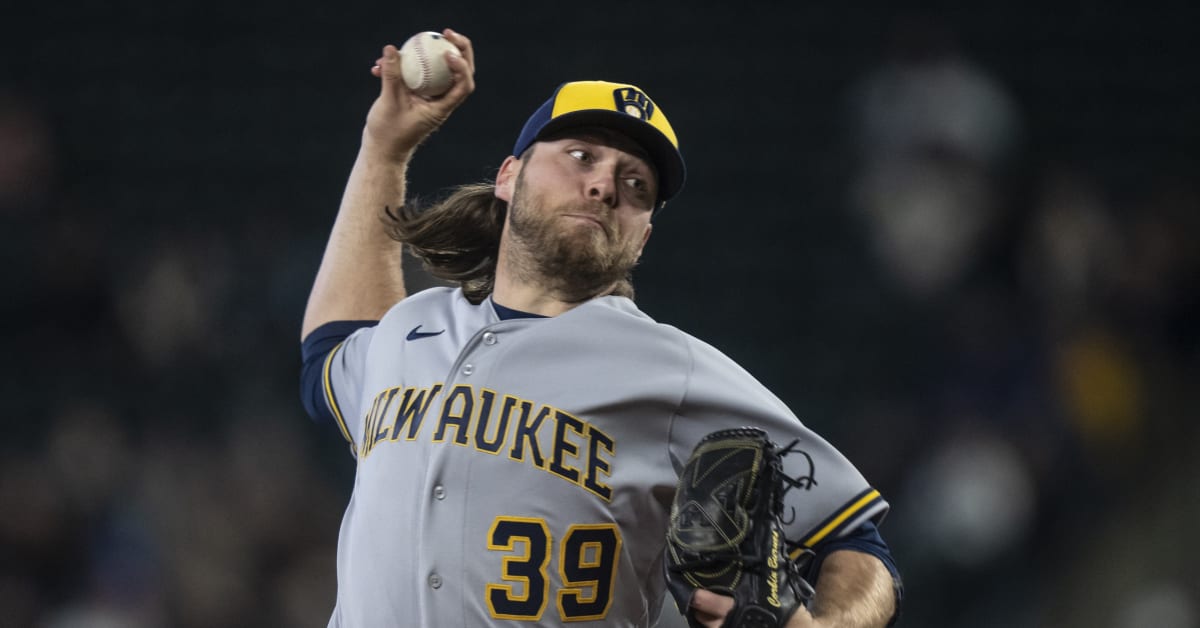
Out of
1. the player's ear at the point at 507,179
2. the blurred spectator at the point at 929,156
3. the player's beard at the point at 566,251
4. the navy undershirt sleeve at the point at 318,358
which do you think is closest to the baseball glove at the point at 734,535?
the player's beard at the point at 566,251

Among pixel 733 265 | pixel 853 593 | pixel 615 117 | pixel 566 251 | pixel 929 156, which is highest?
pixel 615 117

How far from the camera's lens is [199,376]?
7.04m

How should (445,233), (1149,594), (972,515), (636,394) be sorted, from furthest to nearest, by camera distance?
(972,515)
(1149,594)
(445,233)
(636,394)

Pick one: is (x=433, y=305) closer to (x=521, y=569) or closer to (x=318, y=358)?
(x=318, y=358)

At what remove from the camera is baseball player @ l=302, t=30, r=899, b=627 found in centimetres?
225

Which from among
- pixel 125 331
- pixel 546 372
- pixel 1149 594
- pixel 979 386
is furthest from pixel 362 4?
pixel 546 372

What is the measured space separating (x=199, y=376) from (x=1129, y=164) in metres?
4.84

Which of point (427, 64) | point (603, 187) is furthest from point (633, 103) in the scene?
point (427, 64)

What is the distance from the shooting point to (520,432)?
2.31m

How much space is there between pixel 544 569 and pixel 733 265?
535cm

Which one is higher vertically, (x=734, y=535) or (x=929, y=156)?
(x=734, y=535)

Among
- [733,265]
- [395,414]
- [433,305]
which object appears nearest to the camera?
[395,414]

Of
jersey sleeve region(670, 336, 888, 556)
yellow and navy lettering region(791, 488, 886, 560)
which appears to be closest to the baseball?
jersey sleeve region(670, 336, 888, 556)

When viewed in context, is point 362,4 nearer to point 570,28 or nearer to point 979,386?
point 570,28
